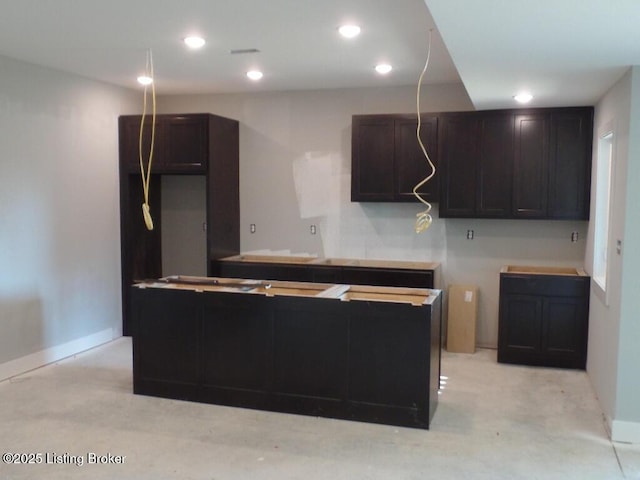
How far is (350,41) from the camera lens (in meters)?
4.16

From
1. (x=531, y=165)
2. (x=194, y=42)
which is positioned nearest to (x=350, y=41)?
(x=194, y=42)

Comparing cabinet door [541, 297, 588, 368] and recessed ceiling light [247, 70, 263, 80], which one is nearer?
cabinet door [541, 297, 588, 368]

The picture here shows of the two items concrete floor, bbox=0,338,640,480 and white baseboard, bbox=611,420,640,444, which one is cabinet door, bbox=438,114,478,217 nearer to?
concrete floor, bbox=0,338,640,480

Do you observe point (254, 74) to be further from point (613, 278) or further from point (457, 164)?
point (613, 278)

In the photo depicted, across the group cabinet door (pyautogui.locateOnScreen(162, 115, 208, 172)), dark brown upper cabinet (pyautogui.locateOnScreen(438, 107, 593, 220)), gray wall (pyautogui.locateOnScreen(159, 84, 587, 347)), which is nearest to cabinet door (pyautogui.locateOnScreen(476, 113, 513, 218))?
dark brown upper cabinet (pyautogui.locateOnScreen(438, 107, 593, 220))

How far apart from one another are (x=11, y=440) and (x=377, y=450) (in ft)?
7.41

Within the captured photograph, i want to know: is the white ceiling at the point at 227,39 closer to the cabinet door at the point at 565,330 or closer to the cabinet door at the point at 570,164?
the cabinet door at the point at 570,164

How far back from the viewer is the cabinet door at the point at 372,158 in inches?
223

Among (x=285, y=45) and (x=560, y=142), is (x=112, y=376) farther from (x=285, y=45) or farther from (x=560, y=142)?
(x=560, y=142)

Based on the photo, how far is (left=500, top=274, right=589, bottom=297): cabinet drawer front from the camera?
499cm

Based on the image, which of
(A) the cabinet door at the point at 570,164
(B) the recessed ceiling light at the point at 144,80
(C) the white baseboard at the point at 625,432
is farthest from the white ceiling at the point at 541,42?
(B) the recessed ceiling light at the point at 144,80

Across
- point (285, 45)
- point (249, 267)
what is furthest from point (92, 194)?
point (285, 45)

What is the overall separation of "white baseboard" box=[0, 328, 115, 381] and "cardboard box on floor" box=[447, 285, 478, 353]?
3.52 m

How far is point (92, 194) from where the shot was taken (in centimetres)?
571
